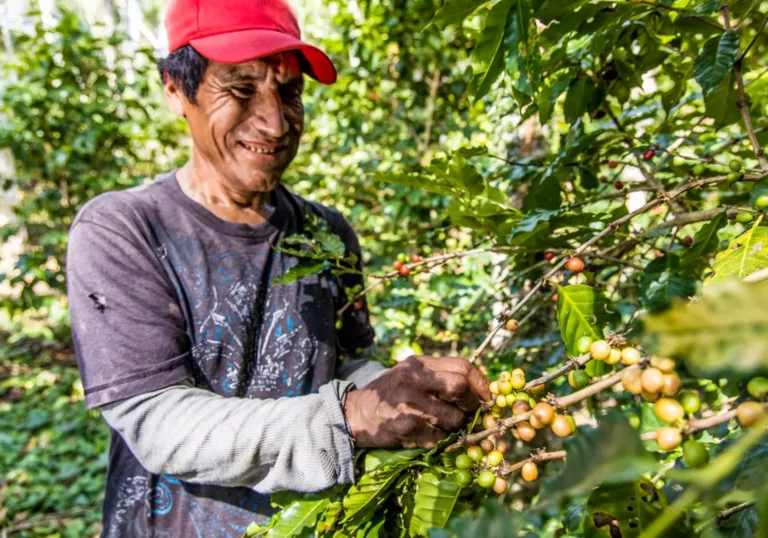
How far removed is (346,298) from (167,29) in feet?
3.97

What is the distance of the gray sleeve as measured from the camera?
1148 millimetres

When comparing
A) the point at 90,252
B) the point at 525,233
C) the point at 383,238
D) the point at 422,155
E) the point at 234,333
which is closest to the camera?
the point at 525,233

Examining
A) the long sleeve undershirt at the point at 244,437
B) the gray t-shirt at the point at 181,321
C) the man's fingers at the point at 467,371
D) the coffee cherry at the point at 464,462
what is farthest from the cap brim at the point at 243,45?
the coffee cherry at the point at 464,462

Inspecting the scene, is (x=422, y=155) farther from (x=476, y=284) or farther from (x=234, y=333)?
(x=234, y=333)

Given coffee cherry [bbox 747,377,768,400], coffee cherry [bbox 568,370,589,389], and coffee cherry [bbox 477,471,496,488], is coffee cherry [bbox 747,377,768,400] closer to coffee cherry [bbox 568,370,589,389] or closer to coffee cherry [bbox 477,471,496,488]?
coffee cherry [bbox 568,370,589,389]

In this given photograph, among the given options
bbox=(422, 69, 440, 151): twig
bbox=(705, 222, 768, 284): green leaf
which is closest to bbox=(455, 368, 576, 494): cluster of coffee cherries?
bbox=(705, 222, 768, 284): green leaf

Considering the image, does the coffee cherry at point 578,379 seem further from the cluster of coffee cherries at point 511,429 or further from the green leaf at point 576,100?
the green leaf at point 576,100

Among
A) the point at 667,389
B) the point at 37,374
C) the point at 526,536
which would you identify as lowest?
the point at 37,374

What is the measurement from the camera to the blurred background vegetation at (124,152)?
3.43 metres

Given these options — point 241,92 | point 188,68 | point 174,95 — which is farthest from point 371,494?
point 174,95

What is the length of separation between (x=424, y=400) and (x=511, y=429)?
232 millimetres

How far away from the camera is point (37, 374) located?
565 cm

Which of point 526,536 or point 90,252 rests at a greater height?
point 90,252

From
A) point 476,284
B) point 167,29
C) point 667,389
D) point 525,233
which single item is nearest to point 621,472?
point 667,389
